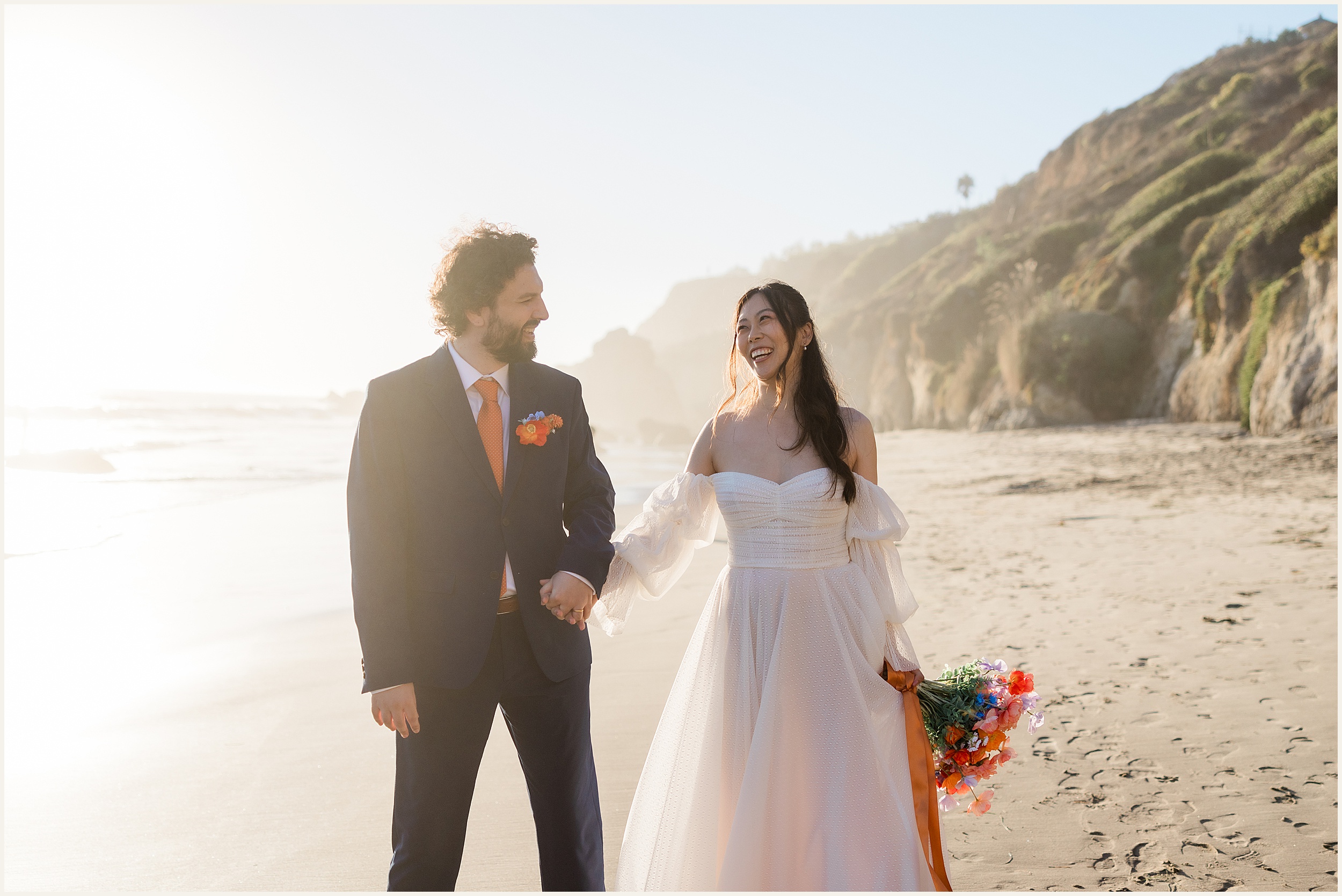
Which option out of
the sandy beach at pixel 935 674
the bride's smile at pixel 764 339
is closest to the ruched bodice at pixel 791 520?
the bride's smile at pixel 764 339

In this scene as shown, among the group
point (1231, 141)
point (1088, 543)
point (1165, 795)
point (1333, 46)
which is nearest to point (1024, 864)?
point (1165, 795)

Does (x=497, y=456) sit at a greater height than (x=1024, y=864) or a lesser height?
greater

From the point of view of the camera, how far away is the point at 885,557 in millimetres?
2820

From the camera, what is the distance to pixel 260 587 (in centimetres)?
845

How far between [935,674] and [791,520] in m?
3.29

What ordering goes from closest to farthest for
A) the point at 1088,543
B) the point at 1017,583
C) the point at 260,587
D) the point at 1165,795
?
the point at 1165,795 → the point at 1017,583 → the point at 260,587 → the point at 1088,543

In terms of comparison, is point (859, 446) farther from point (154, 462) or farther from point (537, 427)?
point (154, 462)

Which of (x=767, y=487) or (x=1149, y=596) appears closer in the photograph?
(x=767, y=487)

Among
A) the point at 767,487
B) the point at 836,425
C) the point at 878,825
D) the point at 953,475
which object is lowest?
the point at 953,475

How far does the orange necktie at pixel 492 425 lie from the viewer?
2.60 m

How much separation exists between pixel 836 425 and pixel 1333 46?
39006 millimetres

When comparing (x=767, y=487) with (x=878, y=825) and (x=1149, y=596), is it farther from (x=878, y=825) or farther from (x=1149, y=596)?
(x=1149, y=596)

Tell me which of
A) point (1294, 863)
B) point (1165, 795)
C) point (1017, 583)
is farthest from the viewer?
point (1017, 583)

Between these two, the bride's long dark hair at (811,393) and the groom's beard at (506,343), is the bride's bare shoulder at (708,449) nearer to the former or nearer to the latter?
the bride's long dark hair at (811,393)
